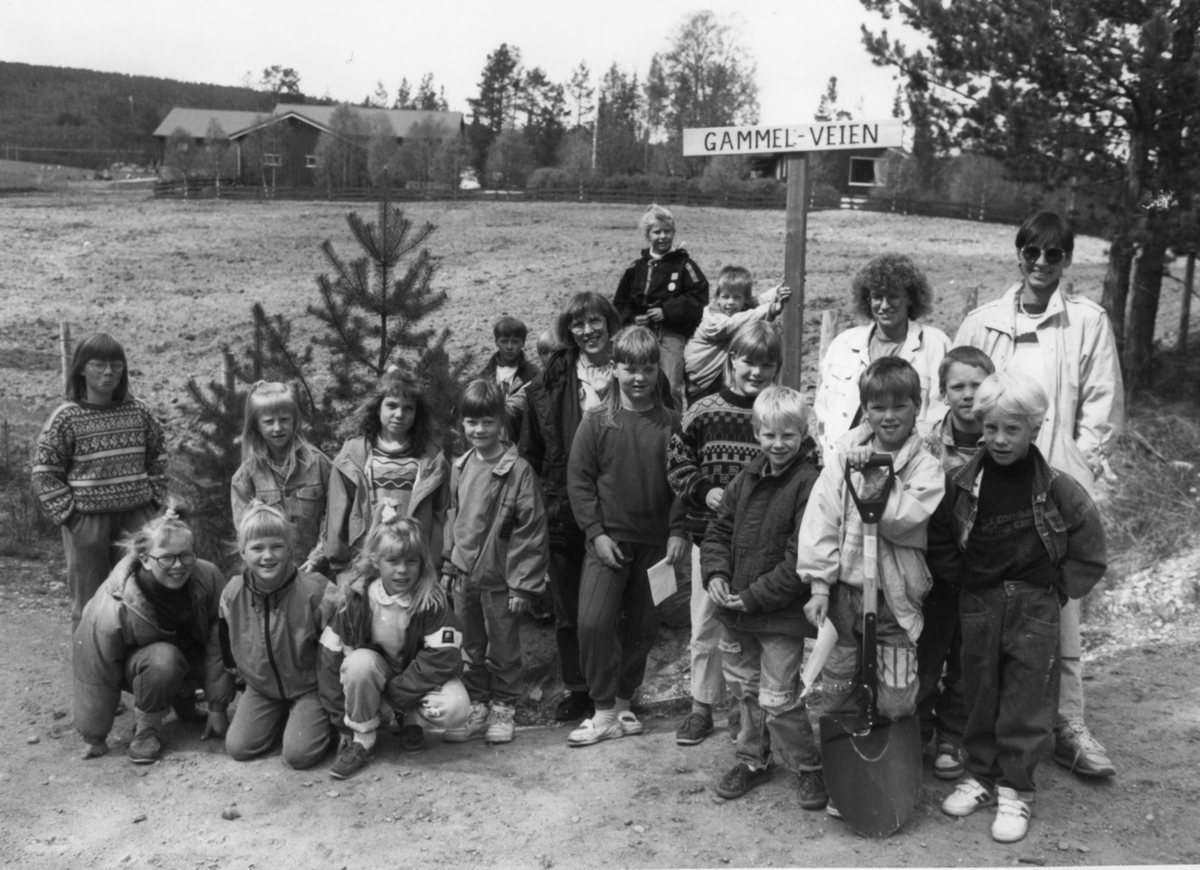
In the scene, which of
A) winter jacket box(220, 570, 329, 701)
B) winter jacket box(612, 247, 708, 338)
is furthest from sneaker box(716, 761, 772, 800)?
winter jacket box(612, 247, 708, 338)

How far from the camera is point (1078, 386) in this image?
4.54 m

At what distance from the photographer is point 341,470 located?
17.4 ft

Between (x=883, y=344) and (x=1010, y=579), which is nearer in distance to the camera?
(x=1010, y=579)

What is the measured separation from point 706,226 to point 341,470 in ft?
78.5

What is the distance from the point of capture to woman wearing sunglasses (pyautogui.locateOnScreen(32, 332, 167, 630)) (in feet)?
18.1

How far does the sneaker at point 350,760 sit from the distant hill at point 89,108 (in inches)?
2531

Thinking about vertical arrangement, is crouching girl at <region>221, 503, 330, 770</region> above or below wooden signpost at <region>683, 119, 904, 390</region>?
below

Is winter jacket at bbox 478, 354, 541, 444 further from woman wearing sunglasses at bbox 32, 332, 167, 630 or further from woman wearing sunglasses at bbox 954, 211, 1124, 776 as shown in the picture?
woman wearing sunglasses at bbox 954, 211, 1124, 776

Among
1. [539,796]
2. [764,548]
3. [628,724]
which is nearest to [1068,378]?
[764,548]

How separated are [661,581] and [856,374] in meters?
1.22

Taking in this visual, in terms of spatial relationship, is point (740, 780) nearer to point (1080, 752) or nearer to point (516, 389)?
point (1080, 752)

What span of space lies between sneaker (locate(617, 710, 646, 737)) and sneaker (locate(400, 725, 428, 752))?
884mm

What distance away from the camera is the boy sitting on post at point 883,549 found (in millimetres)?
4047

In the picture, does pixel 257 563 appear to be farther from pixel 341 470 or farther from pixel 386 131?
pixel 386 131
